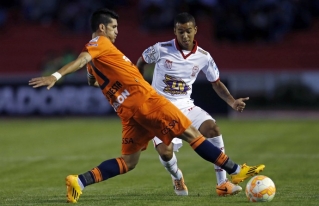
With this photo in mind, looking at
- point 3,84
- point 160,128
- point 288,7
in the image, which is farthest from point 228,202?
point 288,7

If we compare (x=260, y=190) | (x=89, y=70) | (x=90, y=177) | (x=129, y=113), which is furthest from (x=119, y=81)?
(x=260, y=190)

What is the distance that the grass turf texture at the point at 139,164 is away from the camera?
8.23 m

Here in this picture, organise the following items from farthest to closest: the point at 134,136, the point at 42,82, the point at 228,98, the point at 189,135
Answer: the point at 228,98
the point at 134,136
the point at 189,135
the point at 42,82

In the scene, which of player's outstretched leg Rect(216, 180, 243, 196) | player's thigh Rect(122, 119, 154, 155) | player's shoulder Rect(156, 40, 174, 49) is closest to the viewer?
player's thigh Rect(122, 119, 154, 155)

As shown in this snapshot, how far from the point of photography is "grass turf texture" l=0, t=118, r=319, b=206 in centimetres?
823

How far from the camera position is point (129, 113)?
25.2 feet

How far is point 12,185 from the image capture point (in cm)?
977

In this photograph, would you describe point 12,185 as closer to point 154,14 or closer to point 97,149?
point 97,149

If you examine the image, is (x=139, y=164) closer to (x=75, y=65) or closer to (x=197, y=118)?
(x=197, y=118)

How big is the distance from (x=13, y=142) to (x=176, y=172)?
29.8 ft

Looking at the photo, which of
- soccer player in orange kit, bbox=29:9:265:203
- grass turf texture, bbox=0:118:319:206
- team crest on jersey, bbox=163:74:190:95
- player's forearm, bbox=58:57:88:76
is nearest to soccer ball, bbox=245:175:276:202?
grass turf texture, bbox=0:118:319:206

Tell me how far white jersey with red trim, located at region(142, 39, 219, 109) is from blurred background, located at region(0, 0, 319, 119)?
13572 mm

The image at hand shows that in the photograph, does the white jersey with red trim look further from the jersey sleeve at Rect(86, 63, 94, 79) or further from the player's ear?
the player's ear

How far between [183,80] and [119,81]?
4.44ft
